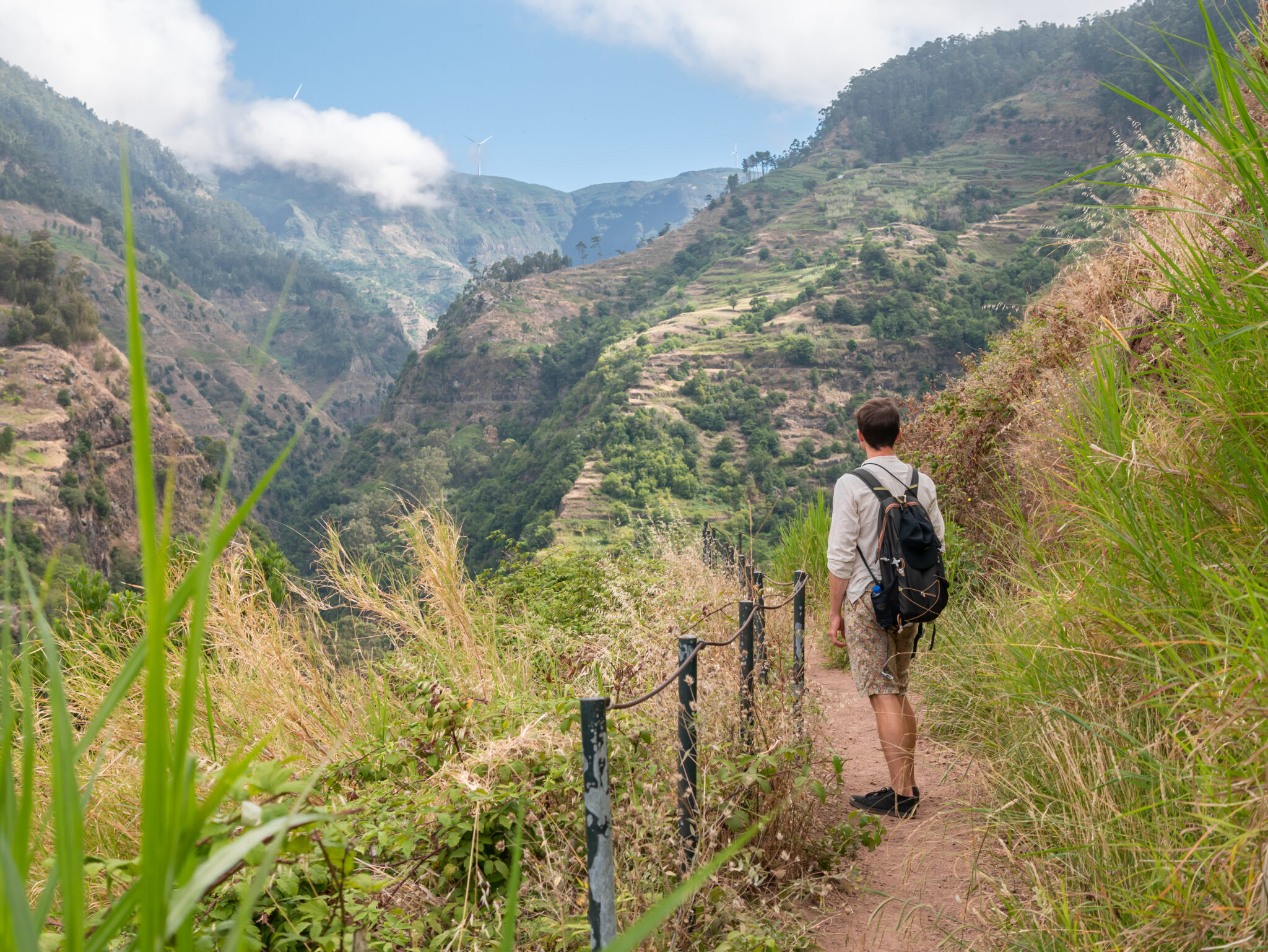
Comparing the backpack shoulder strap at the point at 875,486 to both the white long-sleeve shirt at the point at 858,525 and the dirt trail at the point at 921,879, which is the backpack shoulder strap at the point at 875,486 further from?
the dirt trail at the point at 921,879

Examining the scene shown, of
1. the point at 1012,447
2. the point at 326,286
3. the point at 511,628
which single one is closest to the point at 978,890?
the point at 511,628

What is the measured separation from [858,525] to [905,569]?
0.26m

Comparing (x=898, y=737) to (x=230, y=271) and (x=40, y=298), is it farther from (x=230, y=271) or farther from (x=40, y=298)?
(x=230, y=271)

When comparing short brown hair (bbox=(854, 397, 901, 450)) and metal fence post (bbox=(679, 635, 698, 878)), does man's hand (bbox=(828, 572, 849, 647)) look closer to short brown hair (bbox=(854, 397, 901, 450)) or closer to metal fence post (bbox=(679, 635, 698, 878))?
short brown hair (bbox=(854, 397, 901, 450))

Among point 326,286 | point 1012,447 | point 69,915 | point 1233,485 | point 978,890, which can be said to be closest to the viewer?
point 69,915

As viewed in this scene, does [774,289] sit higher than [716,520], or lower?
higher

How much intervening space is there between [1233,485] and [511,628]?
11.5 feet

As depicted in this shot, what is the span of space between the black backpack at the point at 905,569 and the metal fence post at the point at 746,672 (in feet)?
2.11

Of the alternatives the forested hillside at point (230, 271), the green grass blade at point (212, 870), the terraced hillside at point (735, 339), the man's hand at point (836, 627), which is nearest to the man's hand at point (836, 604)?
the man's hand at point (836, 627)

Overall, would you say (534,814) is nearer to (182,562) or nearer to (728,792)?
(728,792)

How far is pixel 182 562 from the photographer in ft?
11.6

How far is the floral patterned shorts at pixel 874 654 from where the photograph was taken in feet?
10.3

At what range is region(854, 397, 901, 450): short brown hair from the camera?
326cm

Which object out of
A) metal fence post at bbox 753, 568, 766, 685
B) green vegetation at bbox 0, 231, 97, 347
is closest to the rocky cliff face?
green vegetation at bbox 0, 231, 97, 347
